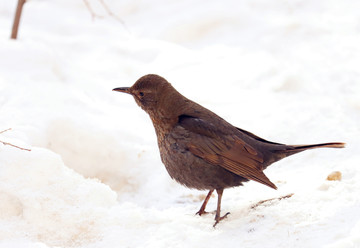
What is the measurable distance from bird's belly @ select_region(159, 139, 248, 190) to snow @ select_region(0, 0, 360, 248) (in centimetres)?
24

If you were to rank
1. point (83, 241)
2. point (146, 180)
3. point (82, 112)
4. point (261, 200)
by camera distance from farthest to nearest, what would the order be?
1. point (82, 112)
2. point (146, 180)
3. point (261, 200)
4. point (83, 241)

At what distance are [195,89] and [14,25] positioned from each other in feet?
7.58

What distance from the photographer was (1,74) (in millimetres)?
5660

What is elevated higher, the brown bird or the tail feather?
the tail feather

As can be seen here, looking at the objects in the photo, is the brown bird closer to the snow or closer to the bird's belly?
the bird's belly

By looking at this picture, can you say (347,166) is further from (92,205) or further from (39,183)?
(39,183)

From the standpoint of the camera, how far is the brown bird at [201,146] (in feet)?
12.7

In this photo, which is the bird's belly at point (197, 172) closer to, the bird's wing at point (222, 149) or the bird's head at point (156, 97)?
the bird's wing at point (222, 149)

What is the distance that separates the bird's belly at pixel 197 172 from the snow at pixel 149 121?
236 millimetres

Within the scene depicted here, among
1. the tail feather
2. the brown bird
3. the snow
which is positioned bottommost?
the snow

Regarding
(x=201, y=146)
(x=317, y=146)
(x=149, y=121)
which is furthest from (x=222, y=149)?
(x=149, y=121)

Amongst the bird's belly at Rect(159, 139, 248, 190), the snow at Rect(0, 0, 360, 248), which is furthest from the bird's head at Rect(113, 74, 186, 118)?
the snow at Rect(0, 0, 360, 248)

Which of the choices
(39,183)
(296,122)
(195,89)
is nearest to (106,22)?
(195,89)

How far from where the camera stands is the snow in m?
3.47
